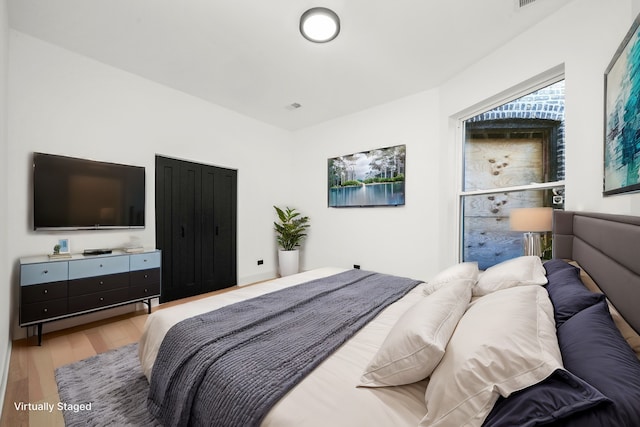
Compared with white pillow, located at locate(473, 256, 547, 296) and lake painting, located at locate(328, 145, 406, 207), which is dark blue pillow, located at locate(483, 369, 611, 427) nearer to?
white pillow, located at locate(473, 256, 547, 296)

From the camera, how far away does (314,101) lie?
3.80 m

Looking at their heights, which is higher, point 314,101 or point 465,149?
point 314,101

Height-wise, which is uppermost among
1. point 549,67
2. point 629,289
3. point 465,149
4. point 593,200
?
point 549,67

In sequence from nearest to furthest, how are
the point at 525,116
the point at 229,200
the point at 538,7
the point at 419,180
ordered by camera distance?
the point at 538,7, the point at 525,116, the point at 419,180, the point at 229,200

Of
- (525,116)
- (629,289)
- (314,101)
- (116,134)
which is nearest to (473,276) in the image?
(629,289)

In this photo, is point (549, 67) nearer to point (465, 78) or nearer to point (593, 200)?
point (465, 78)

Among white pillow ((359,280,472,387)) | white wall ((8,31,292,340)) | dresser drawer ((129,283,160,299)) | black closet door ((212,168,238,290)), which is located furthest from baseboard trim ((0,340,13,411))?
white pillow ((359,280,472,387))

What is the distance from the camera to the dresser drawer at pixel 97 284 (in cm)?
241

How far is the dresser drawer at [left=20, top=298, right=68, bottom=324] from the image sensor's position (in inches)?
85.7

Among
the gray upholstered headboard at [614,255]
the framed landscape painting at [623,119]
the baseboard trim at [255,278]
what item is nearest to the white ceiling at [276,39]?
the framed landscape painting at [623,119]

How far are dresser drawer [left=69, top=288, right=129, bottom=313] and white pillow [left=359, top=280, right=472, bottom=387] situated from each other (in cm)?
283

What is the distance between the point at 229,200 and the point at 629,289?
4.17 metres

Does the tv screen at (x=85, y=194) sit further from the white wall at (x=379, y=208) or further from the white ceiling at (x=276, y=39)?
the white wall at (x=379, y=208)

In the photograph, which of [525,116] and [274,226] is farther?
[274,226]
